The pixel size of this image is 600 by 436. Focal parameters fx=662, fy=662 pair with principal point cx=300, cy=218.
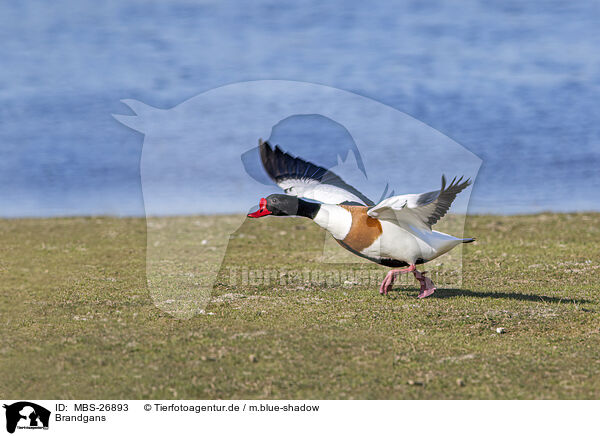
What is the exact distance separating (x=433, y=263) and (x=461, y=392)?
23.1ft

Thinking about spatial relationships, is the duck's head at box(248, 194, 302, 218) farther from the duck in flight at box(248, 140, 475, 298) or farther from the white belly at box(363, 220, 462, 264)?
the white belly at box(363, 220, 462, 264)

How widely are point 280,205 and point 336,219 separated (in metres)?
0.87

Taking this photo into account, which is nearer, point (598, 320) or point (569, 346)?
point (569, 346)

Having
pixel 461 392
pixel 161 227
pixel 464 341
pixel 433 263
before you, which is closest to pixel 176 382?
pixel 461 392

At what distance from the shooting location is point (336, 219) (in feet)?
32.1

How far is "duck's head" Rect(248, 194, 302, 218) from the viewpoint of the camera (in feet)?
32.4

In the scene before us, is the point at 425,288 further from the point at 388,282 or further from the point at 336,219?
the point at 336,219

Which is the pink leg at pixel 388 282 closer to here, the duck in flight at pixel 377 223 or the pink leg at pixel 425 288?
the duck in flight at pixel 377 223

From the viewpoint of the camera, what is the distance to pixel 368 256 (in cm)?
1003

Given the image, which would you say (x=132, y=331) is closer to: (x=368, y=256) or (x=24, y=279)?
(x=24, y=279)
